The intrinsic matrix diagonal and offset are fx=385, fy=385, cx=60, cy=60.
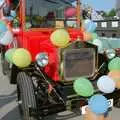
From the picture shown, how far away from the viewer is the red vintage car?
576cm

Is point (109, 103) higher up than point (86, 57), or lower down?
lower down

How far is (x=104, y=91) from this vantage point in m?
5.74

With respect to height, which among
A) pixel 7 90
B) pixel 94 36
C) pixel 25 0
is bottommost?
pixel 7 90

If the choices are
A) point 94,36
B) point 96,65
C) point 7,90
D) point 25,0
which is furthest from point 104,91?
point 7,90

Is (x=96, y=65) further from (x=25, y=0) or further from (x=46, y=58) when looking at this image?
(x=25, y=0)

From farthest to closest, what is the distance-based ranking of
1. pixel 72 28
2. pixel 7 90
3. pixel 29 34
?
pixel 7 90 < pixel 72 28 < pixel 29 34

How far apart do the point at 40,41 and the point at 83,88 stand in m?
1.54

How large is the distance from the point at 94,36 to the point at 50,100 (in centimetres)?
169

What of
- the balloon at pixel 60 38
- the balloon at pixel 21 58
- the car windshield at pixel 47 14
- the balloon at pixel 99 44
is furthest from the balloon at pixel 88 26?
the balloon at pixel 21 58

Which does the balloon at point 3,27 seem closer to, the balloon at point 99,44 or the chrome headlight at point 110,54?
the balloon at point 99,44

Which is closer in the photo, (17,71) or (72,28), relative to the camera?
(17,71)

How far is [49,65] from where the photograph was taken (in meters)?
6.22

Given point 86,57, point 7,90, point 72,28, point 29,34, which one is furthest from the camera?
point 7,90

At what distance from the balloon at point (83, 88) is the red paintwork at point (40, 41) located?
1.85 ft
